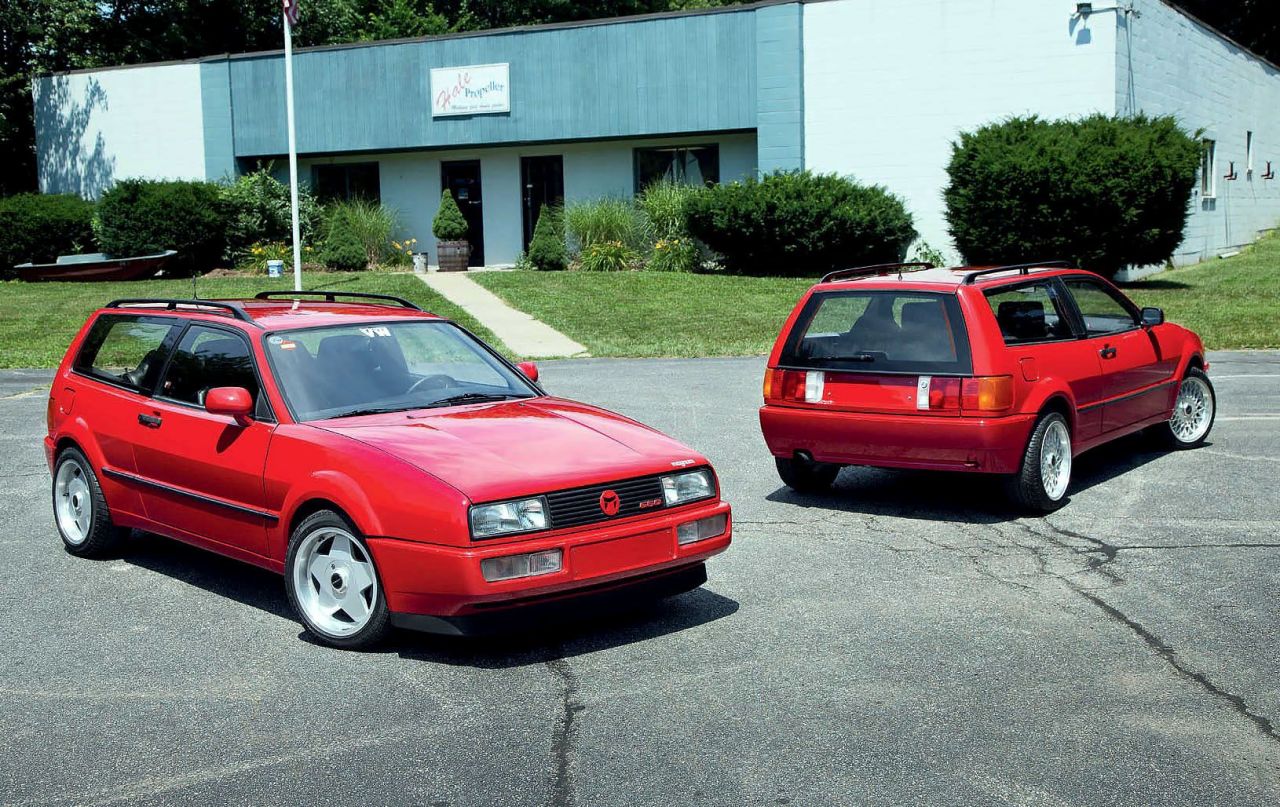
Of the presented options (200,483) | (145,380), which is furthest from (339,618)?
(145,380)

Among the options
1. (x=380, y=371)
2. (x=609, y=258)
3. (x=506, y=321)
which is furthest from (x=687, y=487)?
(x=609, y=258)

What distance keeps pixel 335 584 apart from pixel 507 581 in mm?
967

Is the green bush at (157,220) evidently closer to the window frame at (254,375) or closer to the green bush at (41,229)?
the green bush at (41,229)

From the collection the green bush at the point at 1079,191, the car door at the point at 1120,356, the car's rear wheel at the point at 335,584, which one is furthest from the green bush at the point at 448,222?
the car's rear wheel at the point at 335,584

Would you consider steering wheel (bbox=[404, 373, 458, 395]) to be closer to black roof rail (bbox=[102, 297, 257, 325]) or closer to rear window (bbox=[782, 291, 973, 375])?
black roof rail (bbox=[102, 297, 257, 325])

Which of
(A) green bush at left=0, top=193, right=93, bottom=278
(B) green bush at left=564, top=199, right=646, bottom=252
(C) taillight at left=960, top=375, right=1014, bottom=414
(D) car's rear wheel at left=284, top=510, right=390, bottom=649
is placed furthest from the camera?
(A) green bush at left=0, top=193, right=93, bottom=278

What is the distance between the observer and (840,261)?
2645 cm

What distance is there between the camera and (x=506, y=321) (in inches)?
871

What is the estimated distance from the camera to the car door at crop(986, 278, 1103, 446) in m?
8.58

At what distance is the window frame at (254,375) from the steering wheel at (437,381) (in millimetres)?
701

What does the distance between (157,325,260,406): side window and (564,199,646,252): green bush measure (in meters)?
22.3

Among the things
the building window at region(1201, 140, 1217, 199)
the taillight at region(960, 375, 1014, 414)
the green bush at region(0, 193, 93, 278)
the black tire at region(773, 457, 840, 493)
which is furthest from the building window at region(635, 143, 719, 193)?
the taillight at region(960, 375, 1014, 414)

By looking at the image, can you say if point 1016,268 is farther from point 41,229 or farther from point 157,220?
point 41,229

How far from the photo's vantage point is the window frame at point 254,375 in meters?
6.52
